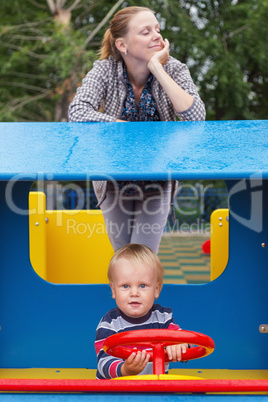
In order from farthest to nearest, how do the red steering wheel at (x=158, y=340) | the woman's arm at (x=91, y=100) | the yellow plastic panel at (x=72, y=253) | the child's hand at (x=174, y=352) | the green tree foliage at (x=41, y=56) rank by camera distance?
the green tree foliage at (x=41, y=56) → the yellow plastic panel at (x=72, y=253) → the woman's arm at (x=91, y=100) → the child's hand at (x=174, y=352) → the red steering wheel at (x=158, y=340)

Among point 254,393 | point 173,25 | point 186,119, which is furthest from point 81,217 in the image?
point 173,25

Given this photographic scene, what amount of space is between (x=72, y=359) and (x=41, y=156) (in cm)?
96

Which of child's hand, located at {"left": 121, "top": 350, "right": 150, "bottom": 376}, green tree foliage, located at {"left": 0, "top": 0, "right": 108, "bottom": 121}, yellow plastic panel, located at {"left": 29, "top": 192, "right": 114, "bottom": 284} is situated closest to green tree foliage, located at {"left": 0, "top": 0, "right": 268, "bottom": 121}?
green tree foliage, located at {"left": 0, "top": 0, "right": 108, "bottom": 121}

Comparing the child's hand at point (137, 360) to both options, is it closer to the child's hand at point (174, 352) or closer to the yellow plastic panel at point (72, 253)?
the child's hand at point (174, 352)

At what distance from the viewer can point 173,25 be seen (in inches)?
480

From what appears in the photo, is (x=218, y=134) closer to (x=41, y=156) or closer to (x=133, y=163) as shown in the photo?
(x=133, y=163)

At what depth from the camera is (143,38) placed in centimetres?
210

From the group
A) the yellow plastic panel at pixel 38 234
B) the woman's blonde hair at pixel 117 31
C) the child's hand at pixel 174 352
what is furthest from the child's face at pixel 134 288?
the yellow plastic panel at pixel 38 234

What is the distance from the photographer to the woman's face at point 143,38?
2098mm

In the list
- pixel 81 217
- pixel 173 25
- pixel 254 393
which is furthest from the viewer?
pixel 173 25

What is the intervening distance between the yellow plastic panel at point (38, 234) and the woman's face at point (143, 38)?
1.13 metres

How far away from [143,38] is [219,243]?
4.48 feet

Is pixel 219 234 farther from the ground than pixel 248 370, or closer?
farther from the ground

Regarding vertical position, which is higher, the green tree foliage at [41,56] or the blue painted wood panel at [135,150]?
the green tree foliage at [41,56]
